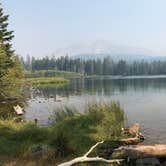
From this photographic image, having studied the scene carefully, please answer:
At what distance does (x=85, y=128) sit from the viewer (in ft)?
43.5

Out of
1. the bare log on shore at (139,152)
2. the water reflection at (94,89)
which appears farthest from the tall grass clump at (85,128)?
the water reflection at (94,89)

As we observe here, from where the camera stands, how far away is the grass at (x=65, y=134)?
10438 mm

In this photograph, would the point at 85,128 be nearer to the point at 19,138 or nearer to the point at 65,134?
the point at 65,134

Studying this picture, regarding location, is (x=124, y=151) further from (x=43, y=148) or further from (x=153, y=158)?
(x=43, y=148)

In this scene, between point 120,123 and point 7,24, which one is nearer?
point 120,123

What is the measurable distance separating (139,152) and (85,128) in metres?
4.27

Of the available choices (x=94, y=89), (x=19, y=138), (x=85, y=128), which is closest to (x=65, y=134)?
(x=85, y=128)

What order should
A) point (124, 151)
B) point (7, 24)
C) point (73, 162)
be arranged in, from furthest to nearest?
point (7, 24) < point (124, 151) < point (73, 162)

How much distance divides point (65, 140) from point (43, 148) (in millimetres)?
960

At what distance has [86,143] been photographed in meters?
11.6

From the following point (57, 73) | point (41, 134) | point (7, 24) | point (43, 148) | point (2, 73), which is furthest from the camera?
point (57, 73)

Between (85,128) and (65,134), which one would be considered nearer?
(65,134)

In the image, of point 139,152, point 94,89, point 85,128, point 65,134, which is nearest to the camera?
point 139,152

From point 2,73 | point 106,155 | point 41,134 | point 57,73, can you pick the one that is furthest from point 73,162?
point 57,73
